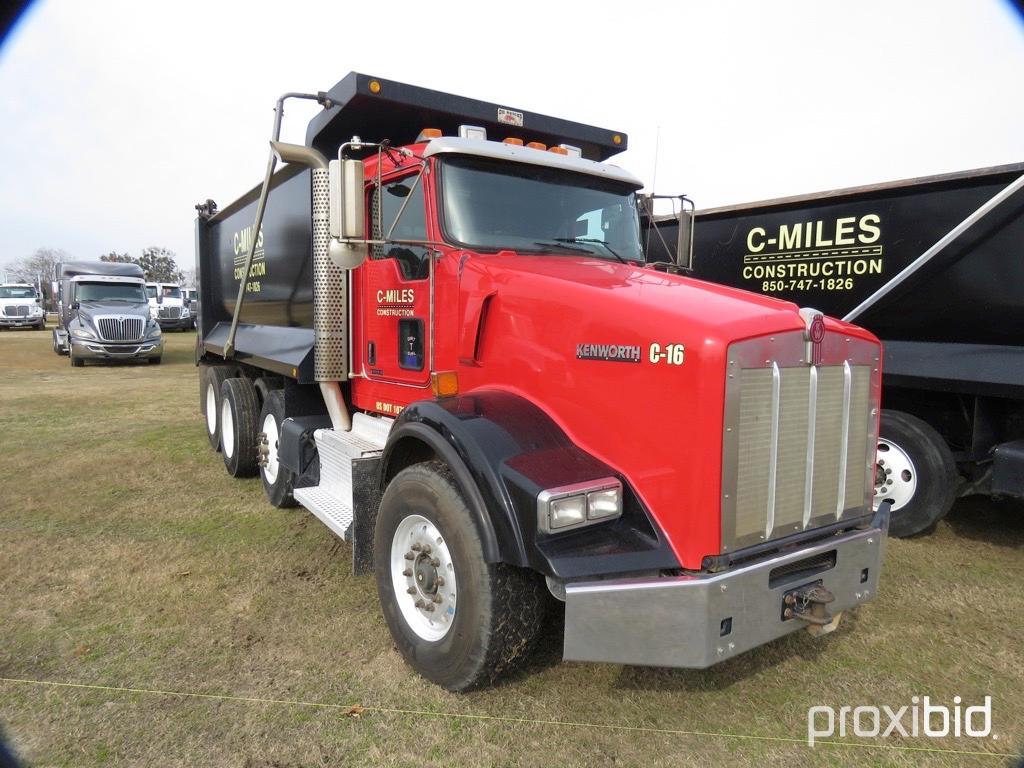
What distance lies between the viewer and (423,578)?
324 centimetres

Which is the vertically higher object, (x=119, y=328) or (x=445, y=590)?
(x=119, y=328)

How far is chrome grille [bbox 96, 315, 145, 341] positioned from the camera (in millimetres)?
18359

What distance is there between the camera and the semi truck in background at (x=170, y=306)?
3170 centimetres

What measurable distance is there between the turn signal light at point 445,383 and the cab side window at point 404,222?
689 mm

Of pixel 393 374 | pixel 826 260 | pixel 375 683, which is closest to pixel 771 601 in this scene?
pixel 375 683

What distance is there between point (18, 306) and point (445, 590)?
1507 inches

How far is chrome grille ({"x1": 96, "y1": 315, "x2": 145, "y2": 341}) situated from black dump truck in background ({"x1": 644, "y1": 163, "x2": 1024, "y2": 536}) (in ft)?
56.9

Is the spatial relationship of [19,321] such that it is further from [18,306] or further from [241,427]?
[241,427]

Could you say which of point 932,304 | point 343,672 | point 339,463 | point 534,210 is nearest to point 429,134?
point 534,210

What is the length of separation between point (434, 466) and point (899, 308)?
→ 4170mm

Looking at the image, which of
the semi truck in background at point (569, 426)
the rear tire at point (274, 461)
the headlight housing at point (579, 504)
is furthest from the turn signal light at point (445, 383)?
the rear tire at point (274, 461)

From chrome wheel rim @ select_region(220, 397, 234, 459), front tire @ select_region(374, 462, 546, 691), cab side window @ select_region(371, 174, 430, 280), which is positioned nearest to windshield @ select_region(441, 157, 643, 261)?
cab side window @ select_region(371, 174, 430, 280)

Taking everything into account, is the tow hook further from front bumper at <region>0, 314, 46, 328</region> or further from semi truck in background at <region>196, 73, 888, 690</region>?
front bumper at <region>0, 314, 46, 328</region>

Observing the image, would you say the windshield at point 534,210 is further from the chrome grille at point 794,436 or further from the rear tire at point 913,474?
the rear tire at point 913,474
